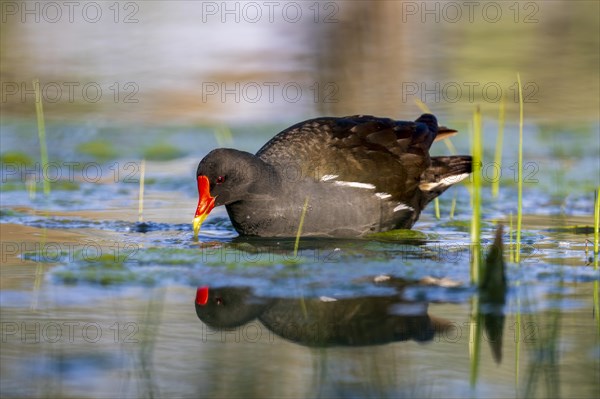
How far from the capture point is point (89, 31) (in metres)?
17.7

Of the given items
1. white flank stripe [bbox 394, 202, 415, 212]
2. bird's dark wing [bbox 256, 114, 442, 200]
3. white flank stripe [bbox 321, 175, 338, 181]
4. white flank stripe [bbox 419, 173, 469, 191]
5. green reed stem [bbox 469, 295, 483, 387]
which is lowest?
green reed stem [bbox 469, 295, 483, 387]

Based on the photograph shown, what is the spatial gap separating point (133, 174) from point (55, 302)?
159 inches

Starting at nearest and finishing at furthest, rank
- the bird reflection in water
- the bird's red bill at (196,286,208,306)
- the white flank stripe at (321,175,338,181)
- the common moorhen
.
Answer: the bird reflection in water, the bird's red bill at (196,286,208,306), the common moorhen, the white flank stripe at (321,175,338,181)

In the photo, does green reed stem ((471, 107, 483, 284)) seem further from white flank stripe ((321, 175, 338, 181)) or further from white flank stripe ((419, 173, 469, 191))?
white flank stripe ((419, 173, 469, 191))

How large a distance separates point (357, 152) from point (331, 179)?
305mm

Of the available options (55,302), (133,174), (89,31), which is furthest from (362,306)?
(89,31)

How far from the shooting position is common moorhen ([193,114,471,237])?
7242mm

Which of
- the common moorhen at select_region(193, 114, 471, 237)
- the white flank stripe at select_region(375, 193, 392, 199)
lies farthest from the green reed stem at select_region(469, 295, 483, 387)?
the white flank stripe at select_region(375, 193, 392, 199)

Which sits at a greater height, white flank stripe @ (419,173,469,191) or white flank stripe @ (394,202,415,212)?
white flank stripe @ (419,173,469,191)

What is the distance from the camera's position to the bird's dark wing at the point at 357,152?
7.48 metres

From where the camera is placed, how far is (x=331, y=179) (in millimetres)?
7465

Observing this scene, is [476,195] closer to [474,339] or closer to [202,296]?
[474,339]

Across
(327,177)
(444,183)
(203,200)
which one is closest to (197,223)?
(203,200)

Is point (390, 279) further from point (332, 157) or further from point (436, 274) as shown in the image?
point (332, 157)
